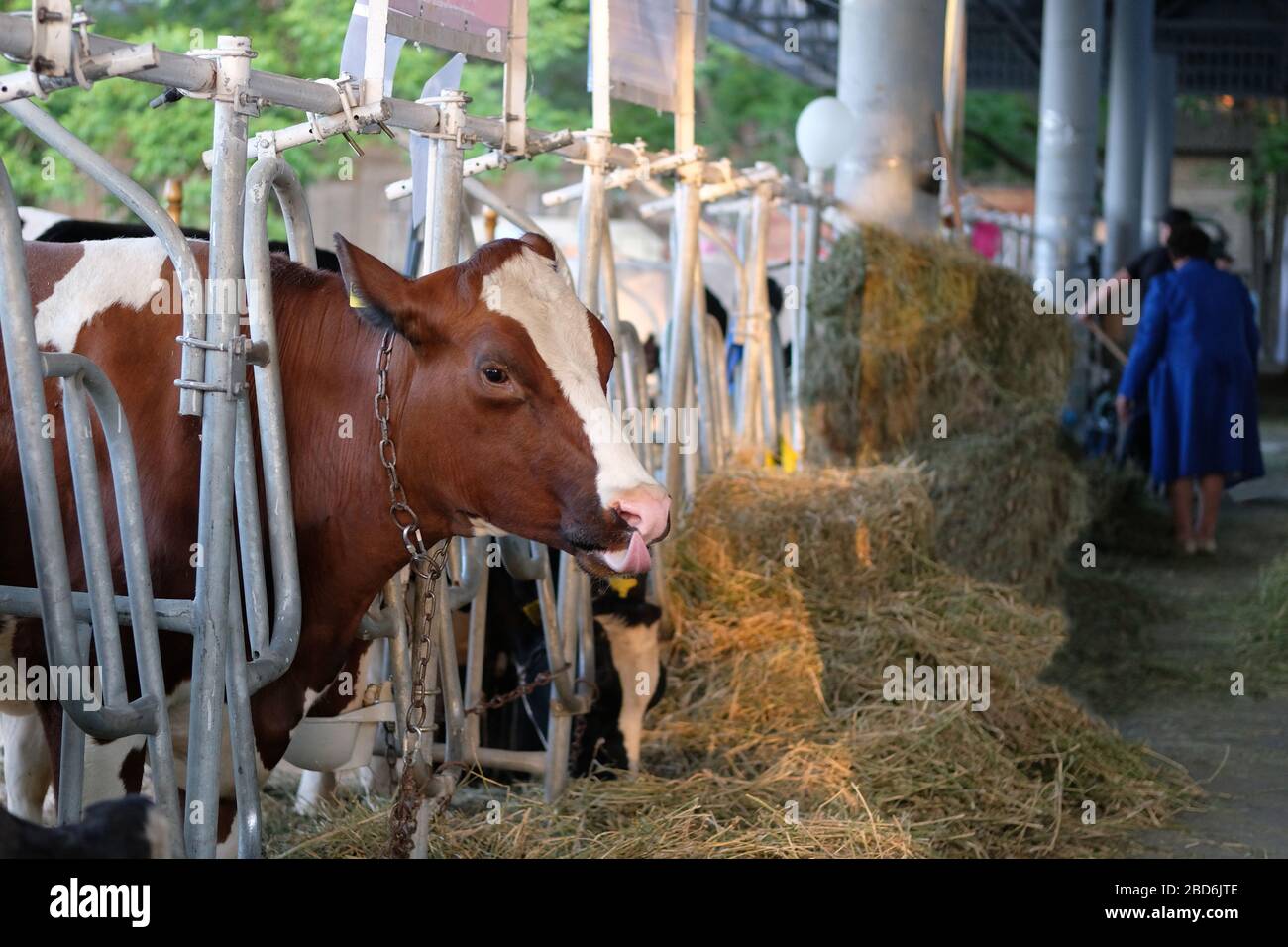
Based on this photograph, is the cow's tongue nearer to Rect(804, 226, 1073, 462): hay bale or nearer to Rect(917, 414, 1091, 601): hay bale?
Rect(917, 414, 1091, 601): hay bale

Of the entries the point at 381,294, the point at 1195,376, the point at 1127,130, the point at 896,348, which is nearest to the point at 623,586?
the point at 381,294

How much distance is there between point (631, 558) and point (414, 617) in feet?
2.74

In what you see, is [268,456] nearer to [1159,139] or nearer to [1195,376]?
[1195,376]

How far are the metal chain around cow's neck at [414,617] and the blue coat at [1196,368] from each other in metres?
6.94

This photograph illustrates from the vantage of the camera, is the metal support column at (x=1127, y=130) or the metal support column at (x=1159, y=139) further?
the metal support column at (x=1159, y=139)

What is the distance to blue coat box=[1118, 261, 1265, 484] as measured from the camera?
9227mm

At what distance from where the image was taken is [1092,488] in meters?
9.99

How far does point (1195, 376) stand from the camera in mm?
9258

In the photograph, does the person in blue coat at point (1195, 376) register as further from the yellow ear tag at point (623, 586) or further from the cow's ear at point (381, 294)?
the cow's ear at point (381, 294)

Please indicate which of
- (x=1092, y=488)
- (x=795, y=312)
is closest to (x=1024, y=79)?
(x=1092, y=488)

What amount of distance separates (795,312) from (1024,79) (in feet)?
60.8

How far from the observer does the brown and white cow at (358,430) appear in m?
2.78

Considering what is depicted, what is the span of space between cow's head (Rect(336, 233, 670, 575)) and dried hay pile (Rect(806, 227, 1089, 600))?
4308mm

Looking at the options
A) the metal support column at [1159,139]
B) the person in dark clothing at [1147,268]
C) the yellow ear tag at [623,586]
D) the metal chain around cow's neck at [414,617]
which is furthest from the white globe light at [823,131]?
the metal support column at [1159,139]
